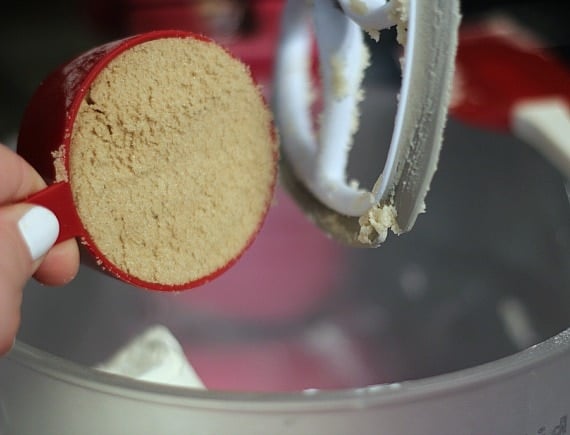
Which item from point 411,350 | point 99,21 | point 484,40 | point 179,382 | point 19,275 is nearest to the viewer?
point 19,275

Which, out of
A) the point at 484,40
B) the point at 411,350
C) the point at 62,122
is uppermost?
the point at 62,122

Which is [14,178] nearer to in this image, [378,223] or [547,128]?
[378,223]

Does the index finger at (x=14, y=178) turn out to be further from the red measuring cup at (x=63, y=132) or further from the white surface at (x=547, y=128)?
the white surface at (x=547, y=128)

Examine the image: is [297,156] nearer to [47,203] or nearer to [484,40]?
[47,203]

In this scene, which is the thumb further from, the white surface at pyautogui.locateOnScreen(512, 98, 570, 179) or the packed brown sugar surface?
the white surface at pyautogui.locateOnScreen(512, 98, 570, 179)

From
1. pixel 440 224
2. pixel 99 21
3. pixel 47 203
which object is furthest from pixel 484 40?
pixel 47 203

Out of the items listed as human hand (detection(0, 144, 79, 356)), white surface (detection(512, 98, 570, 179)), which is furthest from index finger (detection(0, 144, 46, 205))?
white surface (detection(512, 98, 570, 179))

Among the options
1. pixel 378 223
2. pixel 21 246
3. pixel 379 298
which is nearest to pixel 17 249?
pixel 21 246
